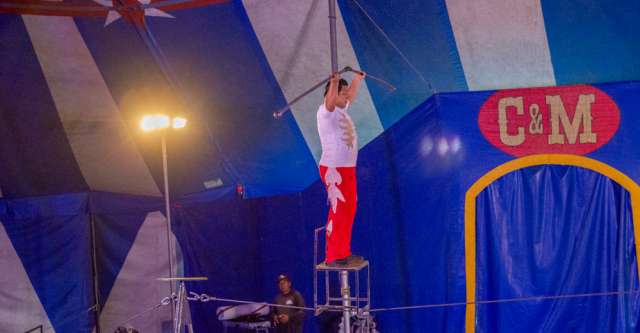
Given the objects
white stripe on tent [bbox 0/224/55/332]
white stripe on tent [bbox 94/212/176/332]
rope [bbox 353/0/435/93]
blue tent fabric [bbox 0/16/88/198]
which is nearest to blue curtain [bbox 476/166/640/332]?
rope [bbox 353/0/435/93]

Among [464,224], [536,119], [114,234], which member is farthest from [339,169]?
[114,234]

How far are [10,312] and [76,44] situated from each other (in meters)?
2.39

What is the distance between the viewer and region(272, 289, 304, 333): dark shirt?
19.0 ft

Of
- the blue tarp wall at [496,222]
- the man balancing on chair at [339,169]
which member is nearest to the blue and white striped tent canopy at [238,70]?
the blue tarp wall at [496,222]

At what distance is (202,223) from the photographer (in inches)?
249

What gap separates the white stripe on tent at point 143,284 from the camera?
591 centimetres

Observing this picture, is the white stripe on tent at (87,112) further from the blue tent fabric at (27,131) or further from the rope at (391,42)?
the rope at (391,42)

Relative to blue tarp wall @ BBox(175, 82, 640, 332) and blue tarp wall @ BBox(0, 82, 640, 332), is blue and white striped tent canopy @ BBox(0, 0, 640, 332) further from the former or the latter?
blue tarp wall @ BBox(175, 82, 640, 332)

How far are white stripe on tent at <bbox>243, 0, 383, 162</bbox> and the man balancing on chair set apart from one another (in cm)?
114

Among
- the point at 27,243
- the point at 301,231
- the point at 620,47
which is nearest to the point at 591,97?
the point at 620,47

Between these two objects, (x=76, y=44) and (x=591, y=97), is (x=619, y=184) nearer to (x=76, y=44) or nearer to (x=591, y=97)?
(x=591, y=97)

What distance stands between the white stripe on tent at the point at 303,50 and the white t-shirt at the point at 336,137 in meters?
1.23

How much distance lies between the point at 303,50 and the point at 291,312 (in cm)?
233

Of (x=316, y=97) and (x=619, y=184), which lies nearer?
(x=619, y=184)
